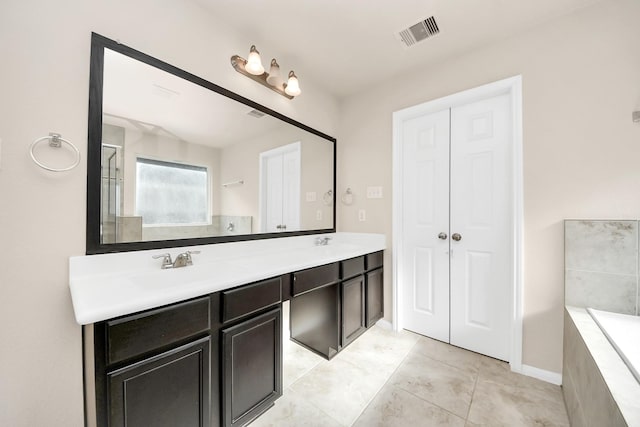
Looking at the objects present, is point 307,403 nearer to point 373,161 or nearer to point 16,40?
point 373,161

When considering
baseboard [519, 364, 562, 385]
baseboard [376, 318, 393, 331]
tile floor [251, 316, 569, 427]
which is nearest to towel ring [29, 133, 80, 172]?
tile floor [251, 316, 569, 427]

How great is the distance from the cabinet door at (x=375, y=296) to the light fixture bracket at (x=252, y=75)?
5.68 feet

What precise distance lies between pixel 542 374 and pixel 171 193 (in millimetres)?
2683

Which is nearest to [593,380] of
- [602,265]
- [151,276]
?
[602,265]

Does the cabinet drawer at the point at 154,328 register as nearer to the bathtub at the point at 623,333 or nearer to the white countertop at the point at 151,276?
the white countertop at the point at 151,276

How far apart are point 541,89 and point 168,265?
8.61 feet

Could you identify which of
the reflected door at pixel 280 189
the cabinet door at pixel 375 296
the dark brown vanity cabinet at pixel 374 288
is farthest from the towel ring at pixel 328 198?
the cabinet door at pixel 375 296

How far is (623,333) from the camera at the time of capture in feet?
3.77

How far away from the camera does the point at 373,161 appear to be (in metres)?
2.47

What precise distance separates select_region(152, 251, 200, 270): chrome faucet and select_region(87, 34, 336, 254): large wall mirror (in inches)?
4.0

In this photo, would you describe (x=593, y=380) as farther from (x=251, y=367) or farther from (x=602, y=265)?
(x=251, y=367)

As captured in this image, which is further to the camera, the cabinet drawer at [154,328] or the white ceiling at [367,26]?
the white ceiling at [367,26]

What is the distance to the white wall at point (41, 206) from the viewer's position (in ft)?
3.11

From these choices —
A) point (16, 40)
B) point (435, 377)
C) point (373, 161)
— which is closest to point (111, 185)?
point (16, 40)
